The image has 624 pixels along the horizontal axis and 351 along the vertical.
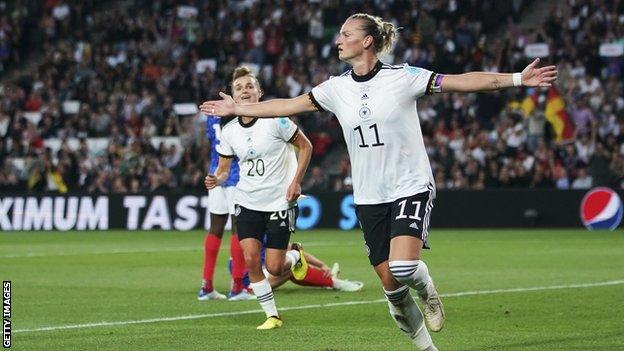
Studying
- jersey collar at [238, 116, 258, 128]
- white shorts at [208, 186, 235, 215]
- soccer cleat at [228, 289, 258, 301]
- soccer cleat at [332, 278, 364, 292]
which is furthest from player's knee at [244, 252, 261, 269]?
soccer cleat at [332, 278, 364, 292]

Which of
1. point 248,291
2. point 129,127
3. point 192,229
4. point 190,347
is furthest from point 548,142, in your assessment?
point 190,347

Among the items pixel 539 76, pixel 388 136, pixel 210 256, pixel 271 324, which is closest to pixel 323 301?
pixel 210 256

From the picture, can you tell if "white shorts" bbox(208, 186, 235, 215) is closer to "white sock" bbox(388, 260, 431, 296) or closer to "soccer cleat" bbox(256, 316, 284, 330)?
"soccer cleat" bbox(256, 316, 284, 330)

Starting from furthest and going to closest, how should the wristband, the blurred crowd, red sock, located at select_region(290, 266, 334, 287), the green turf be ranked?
the blurred crowd, red sock, located at select_region(290, 266, 334, 287), the green turf, the wristband

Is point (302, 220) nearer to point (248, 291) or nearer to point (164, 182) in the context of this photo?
point (164, 182)

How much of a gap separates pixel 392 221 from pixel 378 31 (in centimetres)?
138

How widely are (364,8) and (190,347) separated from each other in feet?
84.0

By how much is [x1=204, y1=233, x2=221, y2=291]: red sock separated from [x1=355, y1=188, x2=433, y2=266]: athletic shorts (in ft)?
17.6

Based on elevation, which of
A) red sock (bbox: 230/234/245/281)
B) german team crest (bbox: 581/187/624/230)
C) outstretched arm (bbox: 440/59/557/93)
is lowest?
german team crest (bbox: 581/187/624/230)

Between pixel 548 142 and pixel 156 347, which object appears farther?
pixel 548 142

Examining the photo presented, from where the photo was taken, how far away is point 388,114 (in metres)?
9.05

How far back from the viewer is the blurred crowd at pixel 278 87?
1157 inches

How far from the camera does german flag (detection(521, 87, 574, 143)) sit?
29.4 metres

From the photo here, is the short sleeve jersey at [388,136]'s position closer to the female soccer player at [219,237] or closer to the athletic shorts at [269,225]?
the athletic shorts at [269,225]
